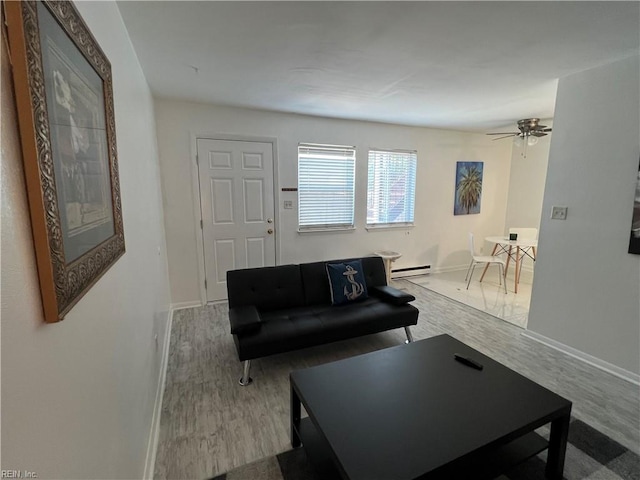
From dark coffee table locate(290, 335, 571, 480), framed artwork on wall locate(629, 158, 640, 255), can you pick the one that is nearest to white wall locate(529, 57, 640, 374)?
framed artwork on wall locate(629, 158, 640, 255)

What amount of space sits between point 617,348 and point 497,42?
2.53m

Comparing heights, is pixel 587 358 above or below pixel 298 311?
below

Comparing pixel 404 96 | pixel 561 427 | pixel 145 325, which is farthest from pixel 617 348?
pixel 145 325

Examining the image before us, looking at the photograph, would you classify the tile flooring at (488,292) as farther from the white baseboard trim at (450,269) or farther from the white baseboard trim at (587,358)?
the white baseboard trim at (587,358)

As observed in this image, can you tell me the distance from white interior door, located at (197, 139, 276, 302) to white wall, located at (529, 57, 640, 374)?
3064 millimetres

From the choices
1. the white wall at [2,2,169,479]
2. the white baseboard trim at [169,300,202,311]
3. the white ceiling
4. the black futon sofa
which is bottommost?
the white baseboard trim at [169,300,202,311]

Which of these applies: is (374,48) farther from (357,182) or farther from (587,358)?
(587,358)

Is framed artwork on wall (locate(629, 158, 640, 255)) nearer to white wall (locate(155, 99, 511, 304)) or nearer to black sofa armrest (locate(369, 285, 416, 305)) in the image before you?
black sofa armrest (locate(369, 285, 416, 305))

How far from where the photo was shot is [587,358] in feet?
8.41

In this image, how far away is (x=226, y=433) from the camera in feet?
5.89

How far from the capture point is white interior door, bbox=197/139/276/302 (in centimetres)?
361

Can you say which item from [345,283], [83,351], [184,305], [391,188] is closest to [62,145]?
[83,351]

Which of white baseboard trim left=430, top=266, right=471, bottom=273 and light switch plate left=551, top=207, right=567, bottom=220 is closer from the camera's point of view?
light switch plate left=551, top=207, right=567, bottom=220

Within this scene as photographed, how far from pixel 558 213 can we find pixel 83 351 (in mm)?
3457
